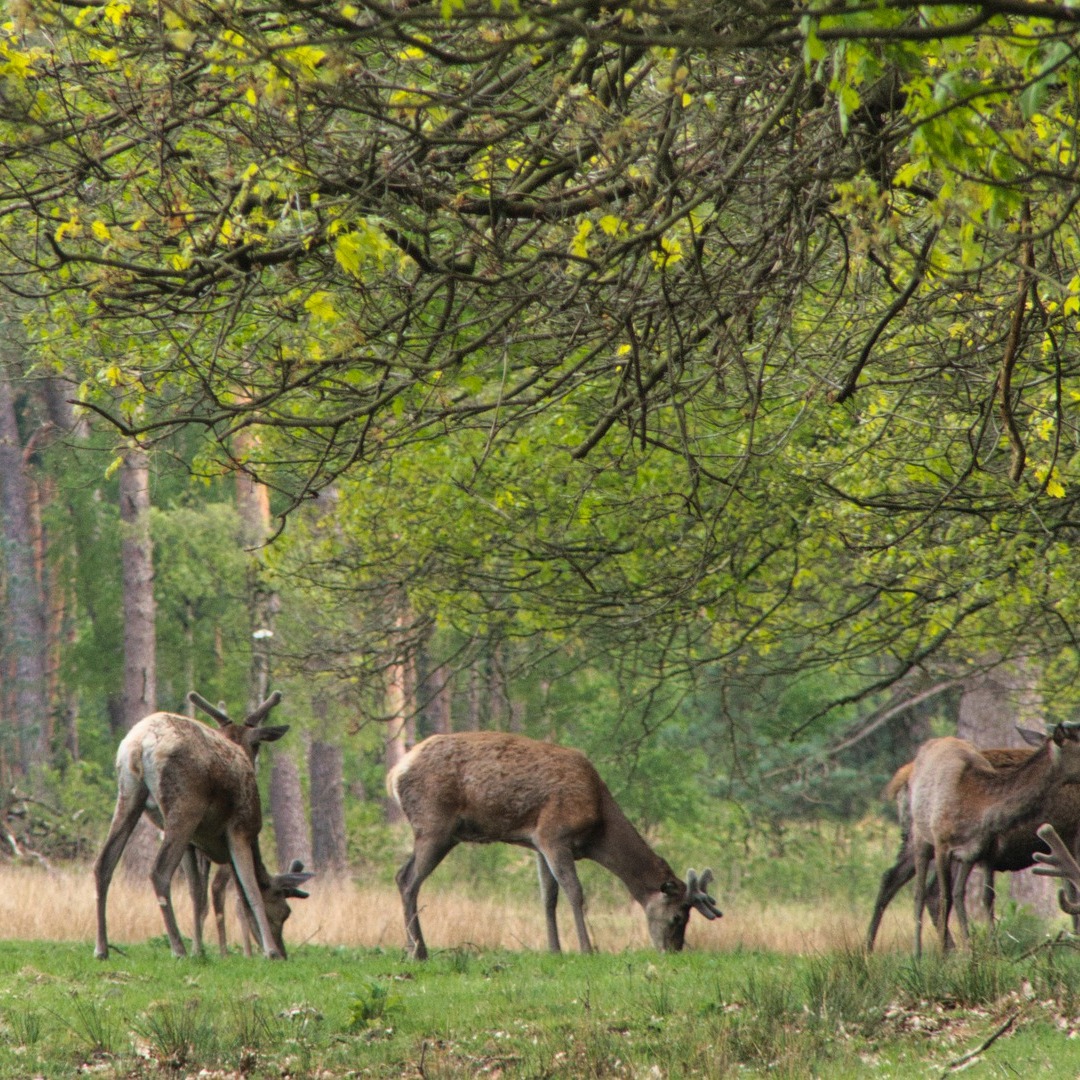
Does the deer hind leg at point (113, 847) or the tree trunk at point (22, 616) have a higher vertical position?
the tree trunk at point (22, 616)

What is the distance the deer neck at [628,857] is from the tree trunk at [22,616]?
54.6 ft

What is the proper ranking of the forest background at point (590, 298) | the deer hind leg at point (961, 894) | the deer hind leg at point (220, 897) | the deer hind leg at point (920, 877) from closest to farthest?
the forest background at point (590, 298), the deer hind leg at point (961, 894), the deer hind leg at point (920, 877), the deer hind leg at point (220, 897)

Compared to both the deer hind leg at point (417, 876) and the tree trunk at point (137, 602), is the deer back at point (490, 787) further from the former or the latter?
the tree trunk at point (137, 602)

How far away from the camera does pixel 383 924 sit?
1652 cm

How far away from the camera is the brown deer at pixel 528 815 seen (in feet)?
46.8

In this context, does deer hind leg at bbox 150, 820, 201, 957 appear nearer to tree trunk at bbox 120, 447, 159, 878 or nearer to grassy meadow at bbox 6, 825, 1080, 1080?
grassy meadow at bbox 6, 825, 1080, 1080

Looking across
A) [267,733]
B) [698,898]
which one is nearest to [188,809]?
[267,733]

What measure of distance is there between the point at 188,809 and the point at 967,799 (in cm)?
656

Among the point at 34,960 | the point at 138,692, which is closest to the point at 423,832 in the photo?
the point at 34,960

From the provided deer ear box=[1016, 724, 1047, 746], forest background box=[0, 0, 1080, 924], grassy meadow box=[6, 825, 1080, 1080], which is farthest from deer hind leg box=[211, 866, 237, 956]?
deer ear box=[1016, 724, 1047, 746]

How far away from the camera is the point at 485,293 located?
7266mm

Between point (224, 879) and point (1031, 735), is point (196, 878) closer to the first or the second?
point (224, 879)

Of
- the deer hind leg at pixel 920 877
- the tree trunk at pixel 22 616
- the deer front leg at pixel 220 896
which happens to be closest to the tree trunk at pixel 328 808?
the tree trunk at pixel 22 616

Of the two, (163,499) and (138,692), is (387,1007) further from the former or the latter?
(163,499)
